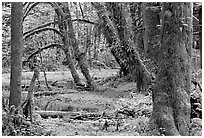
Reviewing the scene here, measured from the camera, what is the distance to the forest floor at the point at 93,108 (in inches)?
353

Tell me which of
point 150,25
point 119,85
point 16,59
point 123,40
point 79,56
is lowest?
point 119,85

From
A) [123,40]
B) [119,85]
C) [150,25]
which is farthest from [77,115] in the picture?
[119,85]

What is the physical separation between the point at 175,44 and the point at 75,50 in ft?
37.7

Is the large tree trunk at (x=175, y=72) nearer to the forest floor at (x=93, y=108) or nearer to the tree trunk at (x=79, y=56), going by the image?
the forest floor at (x=93, y=108)

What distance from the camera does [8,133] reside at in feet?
26.2

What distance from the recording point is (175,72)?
26.5 ft

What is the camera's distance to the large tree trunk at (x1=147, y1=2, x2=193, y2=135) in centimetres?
799

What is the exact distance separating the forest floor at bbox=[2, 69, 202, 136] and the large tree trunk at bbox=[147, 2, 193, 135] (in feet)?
2.24

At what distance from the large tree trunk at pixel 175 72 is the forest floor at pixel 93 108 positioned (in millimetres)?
683

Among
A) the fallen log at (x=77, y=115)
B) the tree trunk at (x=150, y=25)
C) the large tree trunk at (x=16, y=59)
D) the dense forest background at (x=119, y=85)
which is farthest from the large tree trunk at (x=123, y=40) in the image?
the large tree trunk at (x=16, y=59)

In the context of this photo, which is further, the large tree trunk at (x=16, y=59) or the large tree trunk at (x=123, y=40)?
the large tree trunk at (x=123, y=40)

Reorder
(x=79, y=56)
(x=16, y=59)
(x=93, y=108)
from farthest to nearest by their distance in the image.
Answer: (x=79, y=56) < (x=93, y=108) < (x=16, y=59)

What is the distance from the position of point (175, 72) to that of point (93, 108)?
21.6 feet

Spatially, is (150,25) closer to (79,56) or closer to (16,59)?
(79,56)
